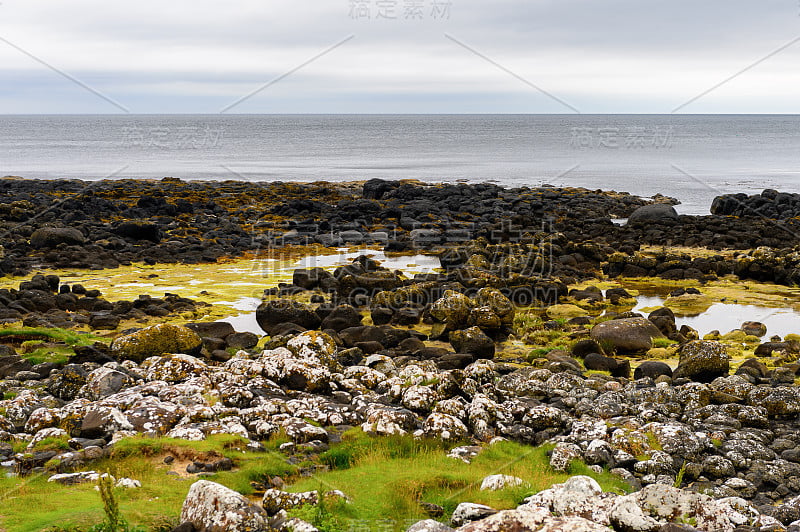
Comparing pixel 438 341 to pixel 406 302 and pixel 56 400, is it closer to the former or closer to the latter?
pixel 406 302

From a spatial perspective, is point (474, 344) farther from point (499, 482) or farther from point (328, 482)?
point (328, 482)

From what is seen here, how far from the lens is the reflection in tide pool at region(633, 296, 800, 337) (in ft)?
67.9

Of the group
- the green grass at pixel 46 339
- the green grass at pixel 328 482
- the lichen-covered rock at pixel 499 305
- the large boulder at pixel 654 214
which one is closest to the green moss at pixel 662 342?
the lichen-covered rock at pixel 499 305

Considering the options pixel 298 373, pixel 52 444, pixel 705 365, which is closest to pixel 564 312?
pixel 705 365

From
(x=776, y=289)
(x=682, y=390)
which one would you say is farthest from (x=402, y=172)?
(x=682, y=390)

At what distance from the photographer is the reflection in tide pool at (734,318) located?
67.9 feet

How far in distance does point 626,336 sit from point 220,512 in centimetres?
1366

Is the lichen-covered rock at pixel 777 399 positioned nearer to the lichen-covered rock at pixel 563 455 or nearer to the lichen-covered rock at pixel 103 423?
the lichen-covered rock at pixel 563 455

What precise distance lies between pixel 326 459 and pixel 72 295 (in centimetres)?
1501

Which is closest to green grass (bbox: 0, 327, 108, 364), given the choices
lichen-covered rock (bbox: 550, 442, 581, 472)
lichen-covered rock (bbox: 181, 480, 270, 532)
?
lichen-covered rock (bbox: 181, 480, 270, 532)

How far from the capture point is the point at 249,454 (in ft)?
32.9

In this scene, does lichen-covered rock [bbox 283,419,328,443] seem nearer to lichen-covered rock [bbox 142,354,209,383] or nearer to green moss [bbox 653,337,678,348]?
lichen-covered rock [bbox 142,354,209,383]

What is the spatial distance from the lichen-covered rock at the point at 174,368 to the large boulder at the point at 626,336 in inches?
412

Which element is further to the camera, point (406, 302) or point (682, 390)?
point (406, 302)
